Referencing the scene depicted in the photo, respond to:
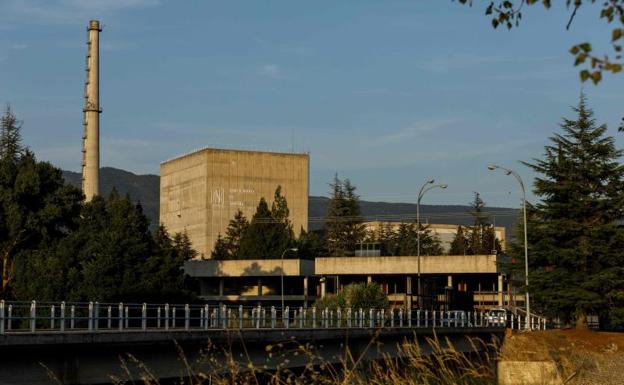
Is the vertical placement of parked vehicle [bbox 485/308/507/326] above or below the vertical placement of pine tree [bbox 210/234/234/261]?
below

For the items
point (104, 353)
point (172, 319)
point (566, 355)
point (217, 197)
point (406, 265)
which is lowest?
point (104, 353)

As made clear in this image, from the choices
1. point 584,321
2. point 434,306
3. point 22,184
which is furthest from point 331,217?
point 584,321

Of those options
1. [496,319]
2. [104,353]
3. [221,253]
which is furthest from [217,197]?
[104,353]

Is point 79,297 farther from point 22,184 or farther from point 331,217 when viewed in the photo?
point 331,217

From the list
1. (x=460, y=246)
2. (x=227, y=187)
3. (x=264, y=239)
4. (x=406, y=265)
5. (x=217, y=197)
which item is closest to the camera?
(x=406, y=265)

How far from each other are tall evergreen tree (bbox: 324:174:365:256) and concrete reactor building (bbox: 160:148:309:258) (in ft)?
63.4

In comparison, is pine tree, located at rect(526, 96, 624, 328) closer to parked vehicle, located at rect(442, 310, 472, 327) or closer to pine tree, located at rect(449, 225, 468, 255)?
parked vehicle, located at rect(442, 310, 472, 327)

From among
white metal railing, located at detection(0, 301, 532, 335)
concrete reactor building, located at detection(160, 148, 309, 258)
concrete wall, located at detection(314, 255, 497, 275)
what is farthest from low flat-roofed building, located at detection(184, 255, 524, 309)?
concrete reactor building, located at detection(160, 148, 309, 258)

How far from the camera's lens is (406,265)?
108 metres

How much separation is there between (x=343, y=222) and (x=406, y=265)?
51118 mm

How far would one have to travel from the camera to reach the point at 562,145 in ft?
190

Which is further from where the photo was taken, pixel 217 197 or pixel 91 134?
pixel 217 197

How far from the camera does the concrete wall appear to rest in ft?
344

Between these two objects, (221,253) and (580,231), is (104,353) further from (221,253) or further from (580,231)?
(221,253)
